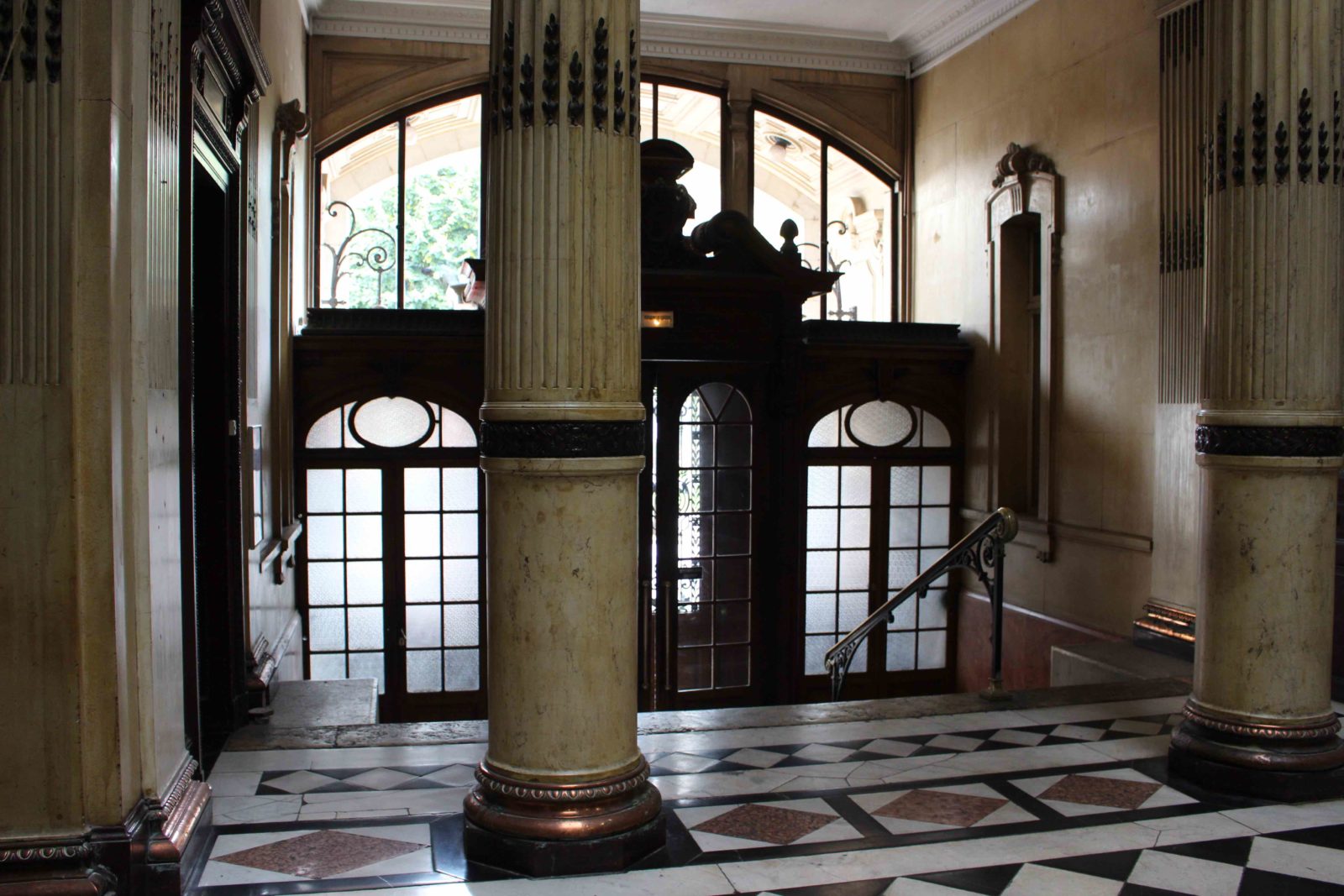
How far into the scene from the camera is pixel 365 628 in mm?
7742

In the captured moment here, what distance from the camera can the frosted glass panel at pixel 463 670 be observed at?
7883 millimetres

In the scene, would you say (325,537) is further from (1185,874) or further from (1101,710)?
(1185,874)

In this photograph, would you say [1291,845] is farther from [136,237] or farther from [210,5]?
[210,5]

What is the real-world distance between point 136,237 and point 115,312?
0.77 ft

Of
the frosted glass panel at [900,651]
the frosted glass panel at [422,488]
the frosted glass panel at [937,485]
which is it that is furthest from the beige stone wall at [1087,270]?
the frosted glass panel at [422,488]

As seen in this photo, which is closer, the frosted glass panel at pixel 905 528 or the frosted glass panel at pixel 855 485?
the frosted glass panel at pixel 855 485

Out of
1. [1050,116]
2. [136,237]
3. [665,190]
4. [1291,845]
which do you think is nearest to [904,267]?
[1050,116]

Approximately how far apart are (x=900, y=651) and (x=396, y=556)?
→ 12.6 ft

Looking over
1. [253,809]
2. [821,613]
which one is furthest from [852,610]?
[253,809]

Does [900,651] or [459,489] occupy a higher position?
[459,489]

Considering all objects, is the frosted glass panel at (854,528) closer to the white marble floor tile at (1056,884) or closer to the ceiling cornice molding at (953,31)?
the ceiling cornice molding at (953,31)

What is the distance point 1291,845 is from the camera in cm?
348

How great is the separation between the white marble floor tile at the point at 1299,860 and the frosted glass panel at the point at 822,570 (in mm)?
4987

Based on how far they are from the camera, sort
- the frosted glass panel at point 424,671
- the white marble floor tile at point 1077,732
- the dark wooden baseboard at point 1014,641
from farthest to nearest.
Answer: the frosted glass panel at point 424,671 < the dark wooden baseboard at point 1014,641 < the white marble floor tile at point 1077,732
